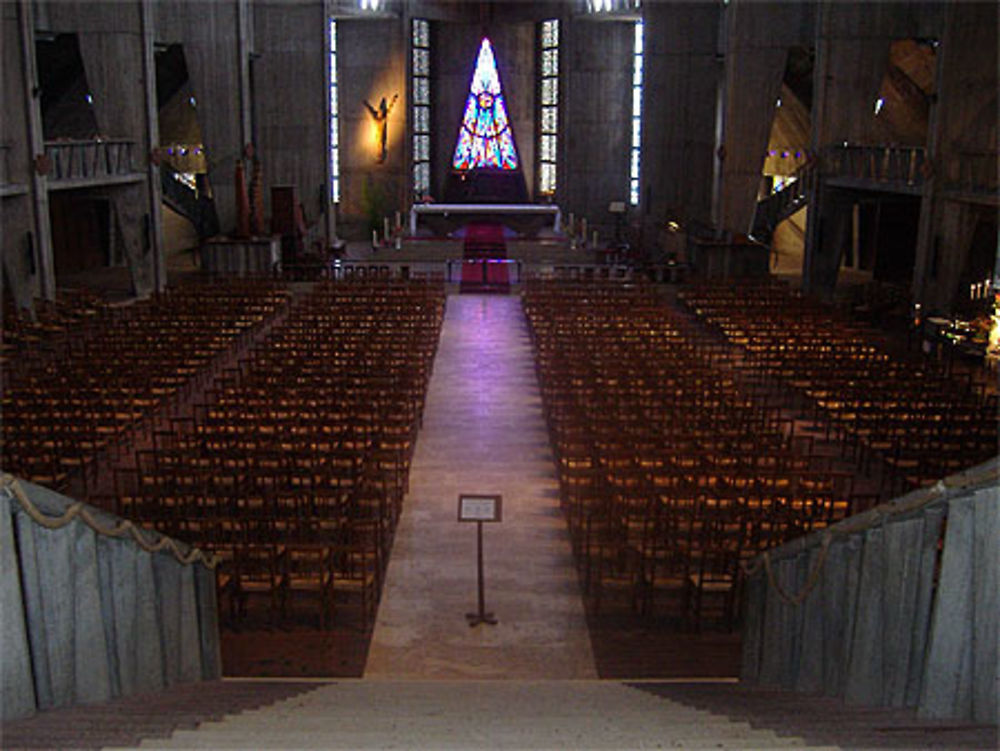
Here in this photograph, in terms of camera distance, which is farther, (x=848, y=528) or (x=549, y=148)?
(x=549, y=148)

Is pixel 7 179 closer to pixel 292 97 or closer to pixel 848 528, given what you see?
pixel 292 97

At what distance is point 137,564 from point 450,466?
294 inches

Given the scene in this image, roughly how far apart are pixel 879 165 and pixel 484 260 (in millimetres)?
10637

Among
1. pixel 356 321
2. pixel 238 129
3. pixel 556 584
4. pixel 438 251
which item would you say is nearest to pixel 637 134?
pixel 438 251

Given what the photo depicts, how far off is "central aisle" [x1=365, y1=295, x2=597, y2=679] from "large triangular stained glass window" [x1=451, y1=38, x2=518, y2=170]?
26814 mm

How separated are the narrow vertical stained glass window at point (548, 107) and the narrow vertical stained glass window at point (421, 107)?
475 centimetres

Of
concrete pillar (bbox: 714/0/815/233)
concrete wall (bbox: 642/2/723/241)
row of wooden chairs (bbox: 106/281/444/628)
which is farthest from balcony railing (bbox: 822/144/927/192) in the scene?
row of wooden chairs (bbox: 106/281/444/628)

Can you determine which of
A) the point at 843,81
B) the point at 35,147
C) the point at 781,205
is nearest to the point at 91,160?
the point at 35,147

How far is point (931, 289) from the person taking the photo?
2211cm

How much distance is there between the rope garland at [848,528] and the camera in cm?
486

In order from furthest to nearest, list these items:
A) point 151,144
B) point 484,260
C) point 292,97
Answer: point 292,97 < point 484,260 < point 151,144

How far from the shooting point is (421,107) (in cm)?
4238

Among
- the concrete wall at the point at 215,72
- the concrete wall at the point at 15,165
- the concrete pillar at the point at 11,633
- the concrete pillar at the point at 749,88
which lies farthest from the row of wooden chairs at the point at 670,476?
the concrete wall at the point at 215,72

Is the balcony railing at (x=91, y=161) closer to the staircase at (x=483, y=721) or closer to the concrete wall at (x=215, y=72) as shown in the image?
the concrete wall at (x=215, y=72)
